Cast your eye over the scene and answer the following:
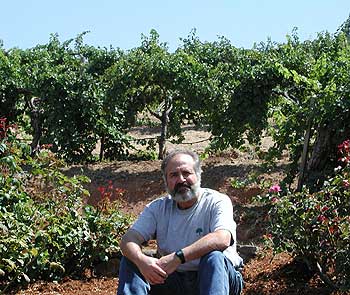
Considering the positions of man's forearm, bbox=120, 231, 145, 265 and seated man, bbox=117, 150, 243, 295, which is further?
man's forearm, bbox=120, 231, 145, 265

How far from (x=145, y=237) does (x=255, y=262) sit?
2179 millimetres

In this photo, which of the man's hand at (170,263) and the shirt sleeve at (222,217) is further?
the shirt sleeve at (222,217)

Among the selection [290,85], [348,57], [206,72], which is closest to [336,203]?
[348,57]

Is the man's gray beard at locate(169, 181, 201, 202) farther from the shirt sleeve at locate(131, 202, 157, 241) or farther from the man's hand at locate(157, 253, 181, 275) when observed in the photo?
the man's hand at locate(157, 253, 181, 275)

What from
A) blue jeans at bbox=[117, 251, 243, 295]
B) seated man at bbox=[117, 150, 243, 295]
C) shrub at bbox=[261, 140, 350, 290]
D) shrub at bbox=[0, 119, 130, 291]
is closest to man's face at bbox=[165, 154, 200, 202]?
seated man at bbox=[117, 150, 243, 295]

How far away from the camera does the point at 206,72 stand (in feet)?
35.3

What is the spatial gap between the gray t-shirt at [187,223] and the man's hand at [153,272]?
0.75ft

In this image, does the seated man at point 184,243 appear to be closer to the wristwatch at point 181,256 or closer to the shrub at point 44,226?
the wristwatch at point 181,256

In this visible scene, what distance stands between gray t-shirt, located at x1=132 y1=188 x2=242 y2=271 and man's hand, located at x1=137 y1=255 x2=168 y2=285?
0.75 ft

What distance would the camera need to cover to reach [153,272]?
3316mm

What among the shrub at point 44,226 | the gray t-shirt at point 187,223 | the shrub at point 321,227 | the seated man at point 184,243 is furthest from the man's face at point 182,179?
the shrub at point 44,226

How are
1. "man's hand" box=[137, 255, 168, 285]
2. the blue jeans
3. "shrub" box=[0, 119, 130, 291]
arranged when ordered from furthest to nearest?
"shrub" box=[0, 119, 130, 291] → "man's hand" box=[137, 255, 168, 285] → the blue jeans

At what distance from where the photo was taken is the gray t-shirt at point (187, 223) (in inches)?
139

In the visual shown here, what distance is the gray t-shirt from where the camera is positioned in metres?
3.54
